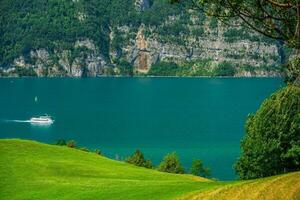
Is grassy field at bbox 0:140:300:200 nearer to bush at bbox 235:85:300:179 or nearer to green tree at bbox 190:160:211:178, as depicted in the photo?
bush at bbox 235:85:300:179

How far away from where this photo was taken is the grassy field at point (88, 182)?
73.3ft

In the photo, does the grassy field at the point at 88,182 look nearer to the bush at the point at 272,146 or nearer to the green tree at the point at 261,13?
the green tree at the point at 261,13

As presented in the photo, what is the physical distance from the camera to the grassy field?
2233 cm

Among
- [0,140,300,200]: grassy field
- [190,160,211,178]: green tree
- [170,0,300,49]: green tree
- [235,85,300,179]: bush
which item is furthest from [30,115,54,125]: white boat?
[170,0,300,49]: green tree

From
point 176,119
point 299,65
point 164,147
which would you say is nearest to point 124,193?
point 299,65

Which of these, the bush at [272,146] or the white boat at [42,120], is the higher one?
the bush at [272,146]

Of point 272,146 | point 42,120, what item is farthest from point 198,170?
point 42,120

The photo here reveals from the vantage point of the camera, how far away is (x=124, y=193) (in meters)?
26.8

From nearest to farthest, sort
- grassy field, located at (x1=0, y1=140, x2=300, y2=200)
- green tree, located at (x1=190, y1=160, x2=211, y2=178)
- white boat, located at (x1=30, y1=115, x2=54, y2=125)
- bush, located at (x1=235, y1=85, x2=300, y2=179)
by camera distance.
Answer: grassy field, located at (x1=0, y1=140, x2=300, y2=200)
bush, located at (x1=235, y1=85, x2=300, y2=179)
green tree, located at (x1=190, y1=160, x2=211, y2=178)
white boat, located at (x1=30, y1=115, x2=54, y2=125)

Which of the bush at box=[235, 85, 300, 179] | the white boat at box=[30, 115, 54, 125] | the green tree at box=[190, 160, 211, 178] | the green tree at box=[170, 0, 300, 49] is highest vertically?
the green tree at box=[170, 0, 300, 49]

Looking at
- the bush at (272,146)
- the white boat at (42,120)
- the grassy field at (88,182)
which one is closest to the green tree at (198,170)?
the bush at (272,146)

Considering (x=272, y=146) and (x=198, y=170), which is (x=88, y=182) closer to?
(x=272, y=146)

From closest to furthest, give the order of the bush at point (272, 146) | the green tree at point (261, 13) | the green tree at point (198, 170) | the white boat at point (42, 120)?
the green tree at point (261, 13) < the bush at point (272, 146) < the green tree at point (198, 170) < the white boat at point (42, 120)

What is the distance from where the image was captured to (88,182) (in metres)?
31.0
